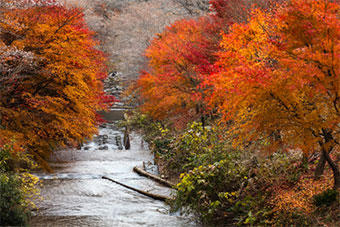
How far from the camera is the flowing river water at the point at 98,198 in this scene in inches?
326

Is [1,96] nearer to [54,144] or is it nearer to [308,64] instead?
[54,144]

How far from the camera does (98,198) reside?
11141 mm

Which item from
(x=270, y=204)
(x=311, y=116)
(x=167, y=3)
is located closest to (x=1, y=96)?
(x=270, y=204)

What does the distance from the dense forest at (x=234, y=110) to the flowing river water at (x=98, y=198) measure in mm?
600

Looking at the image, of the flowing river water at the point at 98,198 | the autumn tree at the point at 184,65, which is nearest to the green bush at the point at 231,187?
the flowing river water at the point at 98,198

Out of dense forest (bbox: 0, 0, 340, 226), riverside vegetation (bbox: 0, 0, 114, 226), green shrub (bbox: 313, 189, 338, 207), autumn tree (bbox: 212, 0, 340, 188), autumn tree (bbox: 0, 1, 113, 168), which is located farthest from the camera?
autumn tree (bbox: 0, 1, 113, 168)

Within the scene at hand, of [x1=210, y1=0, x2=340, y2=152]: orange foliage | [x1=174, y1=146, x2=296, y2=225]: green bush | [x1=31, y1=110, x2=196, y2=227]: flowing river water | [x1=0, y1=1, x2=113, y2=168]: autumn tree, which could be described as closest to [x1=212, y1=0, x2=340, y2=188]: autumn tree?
[x1=210, y1=0, x2=340, y2=152]: orange foliage

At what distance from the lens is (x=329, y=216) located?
6.94m

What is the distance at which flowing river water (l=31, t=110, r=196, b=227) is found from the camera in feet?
27.1

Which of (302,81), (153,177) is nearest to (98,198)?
(153,177)

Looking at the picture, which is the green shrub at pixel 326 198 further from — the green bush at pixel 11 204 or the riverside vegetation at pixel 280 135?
the green bush at pixel 11 204

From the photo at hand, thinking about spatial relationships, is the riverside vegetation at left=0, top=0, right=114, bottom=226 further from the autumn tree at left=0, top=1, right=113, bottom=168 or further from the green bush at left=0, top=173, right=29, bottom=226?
the green bush at left=0, top=173, right=29, bottom=226

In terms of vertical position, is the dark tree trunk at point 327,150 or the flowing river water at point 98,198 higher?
the dark tree trunk at point 327,150

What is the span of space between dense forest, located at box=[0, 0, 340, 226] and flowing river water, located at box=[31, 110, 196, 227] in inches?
23.6
